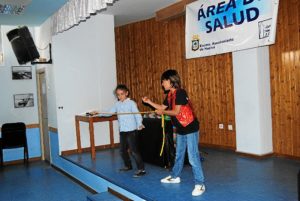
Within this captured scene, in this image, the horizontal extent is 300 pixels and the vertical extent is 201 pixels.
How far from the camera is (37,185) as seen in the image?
5582 millimetres

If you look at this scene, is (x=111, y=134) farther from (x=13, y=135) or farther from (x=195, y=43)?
(x=195, y=43)

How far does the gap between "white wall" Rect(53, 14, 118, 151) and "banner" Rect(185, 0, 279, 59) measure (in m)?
1.96

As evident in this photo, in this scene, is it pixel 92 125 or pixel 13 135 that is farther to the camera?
pixel 13 135

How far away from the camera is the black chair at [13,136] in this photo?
7004 mm

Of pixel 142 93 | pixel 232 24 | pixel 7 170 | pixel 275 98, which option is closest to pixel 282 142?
pixel 275 98

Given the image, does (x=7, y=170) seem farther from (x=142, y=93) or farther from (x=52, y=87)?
(x=142, y=93)

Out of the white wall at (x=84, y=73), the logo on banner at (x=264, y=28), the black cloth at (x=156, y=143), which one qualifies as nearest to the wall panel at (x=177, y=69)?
the white wall at (x=84, y=73)

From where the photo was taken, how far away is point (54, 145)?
269 inches

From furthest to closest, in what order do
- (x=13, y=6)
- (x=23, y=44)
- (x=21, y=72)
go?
(x=21, y=72), (x=23, y=44), (x=13, y=6)

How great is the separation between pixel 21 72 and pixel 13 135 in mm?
1508

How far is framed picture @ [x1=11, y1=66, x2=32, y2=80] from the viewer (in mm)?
7469

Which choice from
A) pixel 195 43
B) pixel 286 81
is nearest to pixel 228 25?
pixel 195 43

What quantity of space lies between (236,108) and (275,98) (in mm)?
683

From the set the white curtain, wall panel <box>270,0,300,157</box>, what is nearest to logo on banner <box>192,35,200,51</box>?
wall panel <box>270,0,300,157</box>
